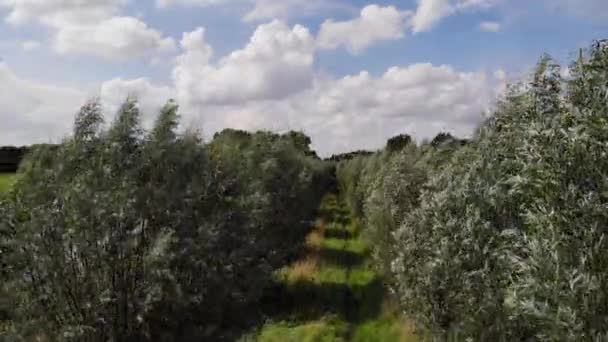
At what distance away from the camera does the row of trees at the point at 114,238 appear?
24.2m

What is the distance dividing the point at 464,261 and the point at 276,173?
2841 centimetres

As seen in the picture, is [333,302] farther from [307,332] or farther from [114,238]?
[114,238]

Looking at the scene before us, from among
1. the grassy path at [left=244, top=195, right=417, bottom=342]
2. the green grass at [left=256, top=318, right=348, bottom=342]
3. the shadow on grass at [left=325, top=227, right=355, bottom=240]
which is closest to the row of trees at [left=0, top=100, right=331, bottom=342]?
the green grass at [left=256, top=318, right=348, bottom=342]

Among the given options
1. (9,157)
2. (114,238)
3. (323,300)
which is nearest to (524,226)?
(114,238)

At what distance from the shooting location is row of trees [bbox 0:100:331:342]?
24188mm

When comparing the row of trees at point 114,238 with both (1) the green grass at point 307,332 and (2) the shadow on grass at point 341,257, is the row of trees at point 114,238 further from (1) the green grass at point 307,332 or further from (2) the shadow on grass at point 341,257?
(2) the shadow on grass at point 341,257

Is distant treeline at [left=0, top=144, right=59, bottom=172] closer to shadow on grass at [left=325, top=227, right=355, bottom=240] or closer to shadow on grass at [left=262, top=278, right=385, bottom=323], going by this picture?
shadow on grass at [left=262, top=278, right=385, bottom=323]

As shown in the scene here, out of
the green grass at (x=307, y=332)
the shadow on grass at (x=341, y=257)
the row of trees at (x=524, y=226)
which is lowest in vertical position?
the green grass at (x=307, y=332)

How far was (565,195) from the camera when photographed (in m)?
12.4

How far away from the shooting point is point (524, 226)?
Answer: 1778cm

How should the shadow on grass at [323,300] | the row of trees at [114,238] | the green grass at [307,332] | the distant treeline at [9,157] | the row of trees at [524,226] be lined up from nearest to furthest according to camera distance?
the row of trees at [524,226], the row of trees at [114,238], the green grass at [307,332], the shadow on grass at [323,300], the distant treeline at [9,157]

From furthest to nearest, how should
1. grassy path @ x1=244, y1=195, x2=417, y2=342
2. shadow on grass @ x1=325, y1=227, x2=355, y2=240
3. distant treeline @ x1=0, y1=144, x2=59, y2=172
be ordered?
shadow on grass @ x1=325, y1=227, x2=355, y2=240 → distant treeline @ x1=0, y1=144, x2=59, y2=172 → grassy path @ x1=244, y1=195, x2=417, y2=342

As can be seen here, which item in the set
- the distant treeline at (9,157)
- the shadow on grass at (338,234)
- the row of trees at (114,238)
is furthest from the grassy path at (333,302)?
the distant treeline at (9,157)

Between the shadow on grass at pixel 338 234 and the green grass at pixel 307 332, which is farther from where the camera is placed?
the shadow on grass at pixel 338 234
